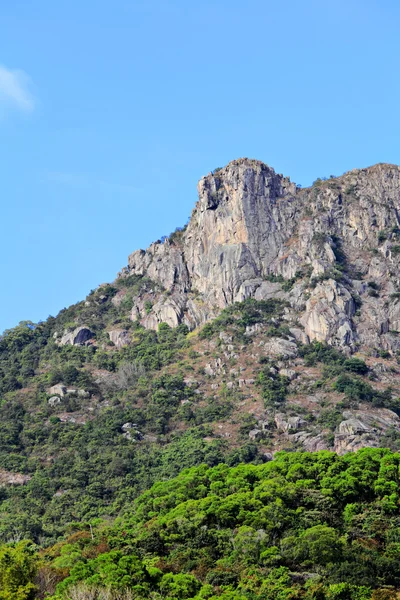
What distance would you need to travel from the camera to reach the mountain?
91.8 meters

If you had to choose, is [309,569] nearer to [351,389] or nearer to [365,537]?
[365,537]

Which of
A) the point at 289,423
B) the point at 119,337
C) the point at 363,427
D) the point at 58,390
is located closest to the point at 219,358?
the point at 289,423

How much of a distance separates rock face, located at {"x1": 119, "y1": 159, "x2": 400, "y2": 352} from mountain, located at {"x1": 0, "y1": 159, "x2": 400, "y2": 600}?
204mm

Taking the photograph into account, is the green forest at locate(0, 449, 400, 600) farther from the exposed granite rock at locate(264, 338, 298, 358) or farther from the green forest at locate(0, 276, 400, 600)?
the exposed granite rock at locate(264, 338, 298, 358)

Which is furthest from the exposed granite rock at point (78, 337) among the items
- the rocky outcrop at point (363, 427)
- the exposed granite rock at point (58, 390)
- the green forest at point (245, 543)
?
the green forest at point (245, 543)

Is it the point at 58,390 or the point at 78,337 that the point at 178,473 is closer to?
the point at 58,390

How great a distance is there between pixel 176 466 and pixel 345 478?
2510cm

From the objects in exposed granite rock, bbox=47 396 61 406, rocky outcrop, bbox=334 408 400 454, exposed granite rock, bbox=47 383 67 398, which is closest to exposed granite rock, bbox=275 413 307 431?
rocky outcrop, bbox=334 408 400 454

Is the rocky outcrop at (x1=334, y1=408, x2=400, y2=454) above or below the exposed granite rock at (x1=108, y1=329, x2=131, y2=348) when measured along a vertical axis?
below

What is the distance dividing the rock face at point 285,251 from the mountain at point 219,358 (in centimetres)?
20

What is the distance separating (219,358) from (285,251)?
63.9 ft

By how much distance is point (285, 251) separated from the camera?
123 meters

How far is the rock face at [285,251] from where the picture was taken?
373 ft

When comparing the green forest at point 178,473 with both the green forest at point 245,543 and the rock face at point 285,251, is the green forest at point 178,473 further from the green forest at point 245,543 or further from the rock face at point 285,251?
the rock face at point 285,251
